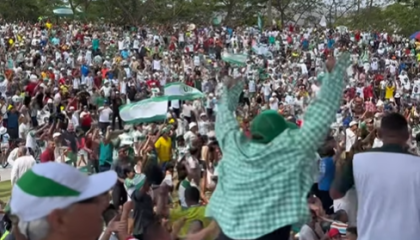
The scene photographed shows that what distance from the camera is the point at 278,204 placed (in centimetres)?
323

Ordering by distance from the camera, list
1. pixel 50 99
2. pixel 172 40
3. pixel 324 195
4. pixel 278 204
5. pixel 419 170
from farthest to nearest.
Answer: pixel 172 40 < pixel 50 99 < pixel 324 195 < pixel 419 170 < pixel 278 204

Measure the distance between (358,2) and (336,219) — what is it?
6258 cm

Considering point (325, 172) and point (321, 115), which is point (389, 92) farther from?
point (321, 115)

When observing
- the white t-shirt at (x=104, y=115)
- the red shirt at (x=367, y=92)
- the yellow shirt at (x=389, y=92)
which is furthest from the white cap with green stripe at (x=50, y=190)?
the yellow shirt at (x=389, y=92)

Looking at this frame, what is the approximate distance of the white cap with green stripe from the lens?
2520mm

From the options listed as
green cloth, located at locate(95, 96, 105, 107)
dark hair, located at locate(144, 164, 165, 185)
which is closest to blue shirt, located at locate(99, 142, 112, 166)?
dark hair, located at locate(144, 164, 165, 185)

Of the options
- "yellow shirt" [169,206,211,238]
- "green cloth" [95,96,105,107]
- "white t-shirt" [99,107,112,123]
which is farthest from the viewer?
"green cloth" [95,96,105,107]

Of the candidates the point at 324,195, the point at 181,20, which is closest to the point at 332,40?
the point at 181,20

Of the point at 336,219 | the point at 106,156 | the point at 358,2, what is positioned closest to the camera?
the point at 336,219

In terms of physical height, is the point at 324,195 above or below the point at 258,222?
below

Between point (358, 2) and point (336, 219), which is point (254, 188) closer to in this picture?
point (336, 219)

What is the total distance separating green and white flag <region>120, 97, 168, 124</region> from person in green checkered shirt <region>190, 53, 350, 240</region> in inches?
479

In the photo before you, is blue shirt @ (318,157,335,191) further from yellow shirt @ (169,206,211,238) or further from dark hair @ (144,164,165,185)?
yellow shirt @ (169,206,211,238)

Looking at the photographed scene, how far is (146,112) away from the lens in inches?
625
